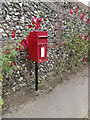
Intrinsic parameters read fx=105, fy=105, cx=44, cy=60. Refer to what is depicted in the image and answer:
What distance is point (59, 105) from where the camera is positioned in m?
2.07

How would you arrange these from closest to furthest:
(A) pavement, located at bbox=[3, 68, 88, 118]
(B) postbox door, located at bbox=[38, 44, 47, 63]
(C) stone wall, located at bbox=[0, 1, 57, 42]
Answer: (A) pavement, located at bbox=[3, 68, 88, 118] → (C) stone wall, located at bbox=[0, 1, 57, 42] → (B) postbox door, located at bbox=[38, 44, 47, 63]

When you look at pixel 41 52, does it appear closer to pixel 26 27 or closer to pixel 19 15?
pixel 26 27

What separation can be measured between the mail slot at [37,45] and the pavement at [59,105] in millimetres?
870

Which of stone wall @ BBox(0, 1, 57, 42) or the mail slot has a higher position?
stone wall @ BBox(0, 1, 57, 42)

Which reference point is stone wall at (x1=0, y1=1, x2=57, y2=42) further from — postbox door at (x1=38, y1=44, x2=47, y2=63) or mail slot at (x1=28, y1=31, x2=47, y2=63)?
postbox door at (x1=38, y1=44, x2=47, y2=63)

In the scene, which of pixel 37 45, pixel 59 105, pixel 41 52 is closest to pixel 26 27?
pixel 37 45

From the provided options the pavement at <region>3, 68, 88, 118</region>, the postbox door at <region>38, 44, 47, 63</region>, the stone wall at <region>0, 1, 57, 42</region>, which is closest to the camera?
the pavement at <region>3, 68, 88, 118</region>

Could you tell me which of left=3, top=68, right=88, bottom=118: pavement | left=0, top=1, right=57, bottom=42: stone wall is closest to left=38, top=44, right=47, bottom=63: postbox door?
left=0, top=1, right=57, bottom=42: stone wall

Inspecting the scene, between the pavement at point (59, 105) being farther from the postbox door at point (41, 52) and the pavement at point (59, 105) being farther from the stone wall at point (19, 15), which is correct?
the stone wall at point (19, 15)

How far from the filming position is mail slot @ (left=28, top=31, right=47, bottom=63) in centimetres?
212

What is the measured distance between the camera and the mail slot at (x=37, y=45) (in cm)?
212

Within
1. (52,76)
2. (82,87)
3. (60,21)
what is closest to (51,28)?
(60,21)

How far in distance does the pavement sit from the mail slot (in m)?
0.87

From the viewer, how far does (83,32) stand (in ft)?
14.7
